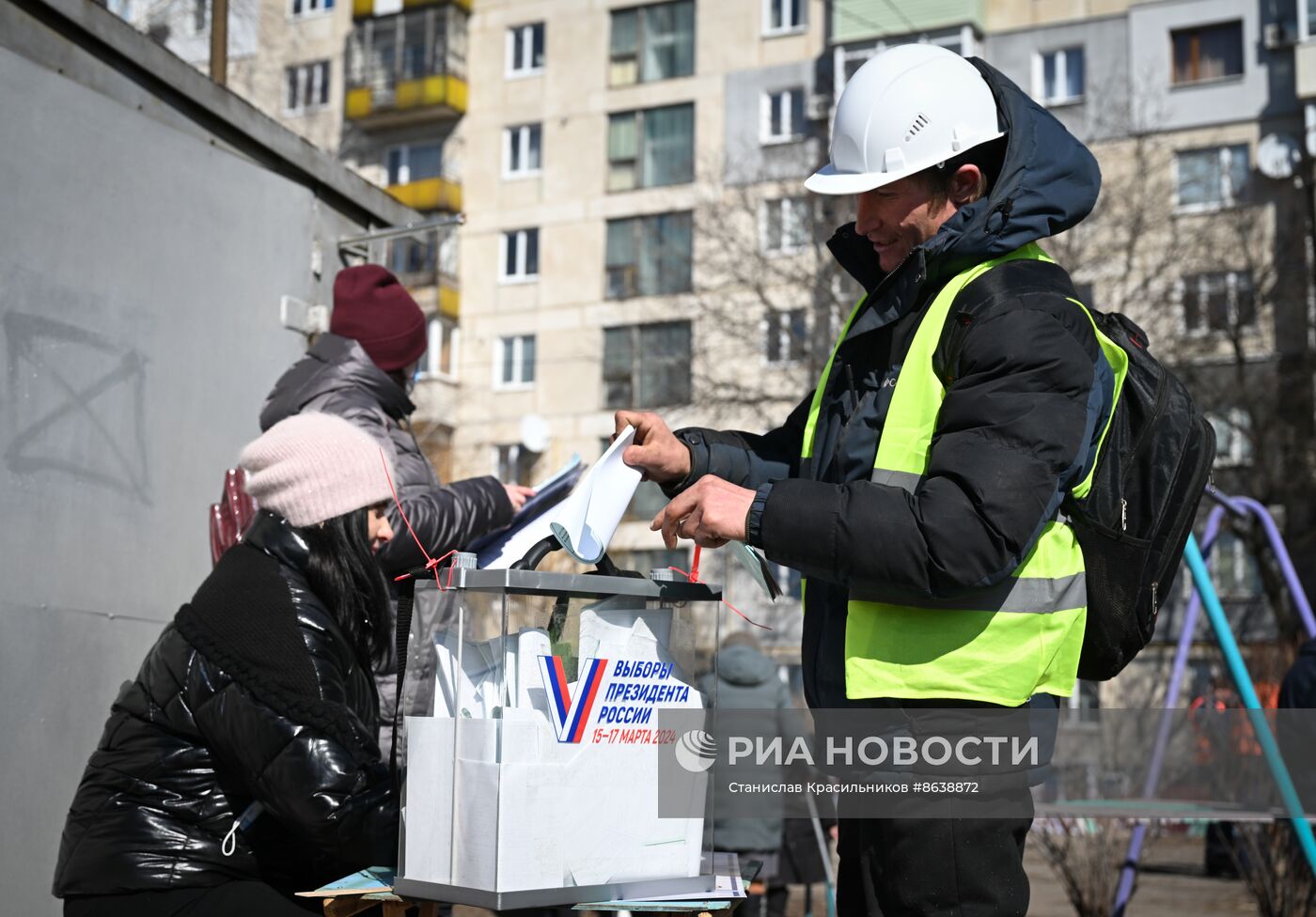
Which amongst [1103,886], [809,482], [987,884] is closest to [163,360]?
[809,482]

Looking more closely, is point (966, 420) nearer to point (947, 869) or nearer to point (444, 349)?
point (947, 869)

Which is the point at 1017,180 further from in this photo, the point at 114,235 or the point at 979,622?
the point at 114,235

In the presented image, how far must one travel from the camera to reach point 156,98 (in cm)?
571

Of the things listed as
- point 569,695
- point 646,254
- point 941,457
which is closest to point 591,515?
point 569,695

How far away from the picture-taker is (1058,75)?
1245 inches

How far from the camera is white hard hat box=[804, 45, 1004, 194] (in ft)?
9.53

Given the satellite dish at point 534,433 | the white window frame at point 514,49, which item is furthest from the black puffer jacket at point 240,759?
the white window frame at point 514,49

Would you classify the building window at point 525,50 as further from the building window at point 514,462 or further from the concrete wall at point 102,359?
the concrete wall at point 102,359

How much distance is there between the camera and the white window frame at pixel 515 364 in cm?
3738

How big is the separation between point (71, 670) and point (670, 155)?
3225 cm

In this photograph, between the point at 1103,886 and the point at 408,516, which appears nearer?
the point at 408,516

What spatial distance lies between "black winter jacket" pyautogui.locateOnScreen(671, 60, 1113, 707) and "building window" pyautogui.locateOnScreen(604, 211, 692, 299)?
3203cm

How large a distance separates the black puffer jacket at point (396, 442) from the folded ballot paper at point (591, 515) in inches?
49.1

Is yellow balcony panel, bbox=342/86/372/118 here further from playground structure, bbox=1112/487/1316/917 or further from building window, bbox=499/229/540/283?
playground structure, bbox=1112/487/1316/917
